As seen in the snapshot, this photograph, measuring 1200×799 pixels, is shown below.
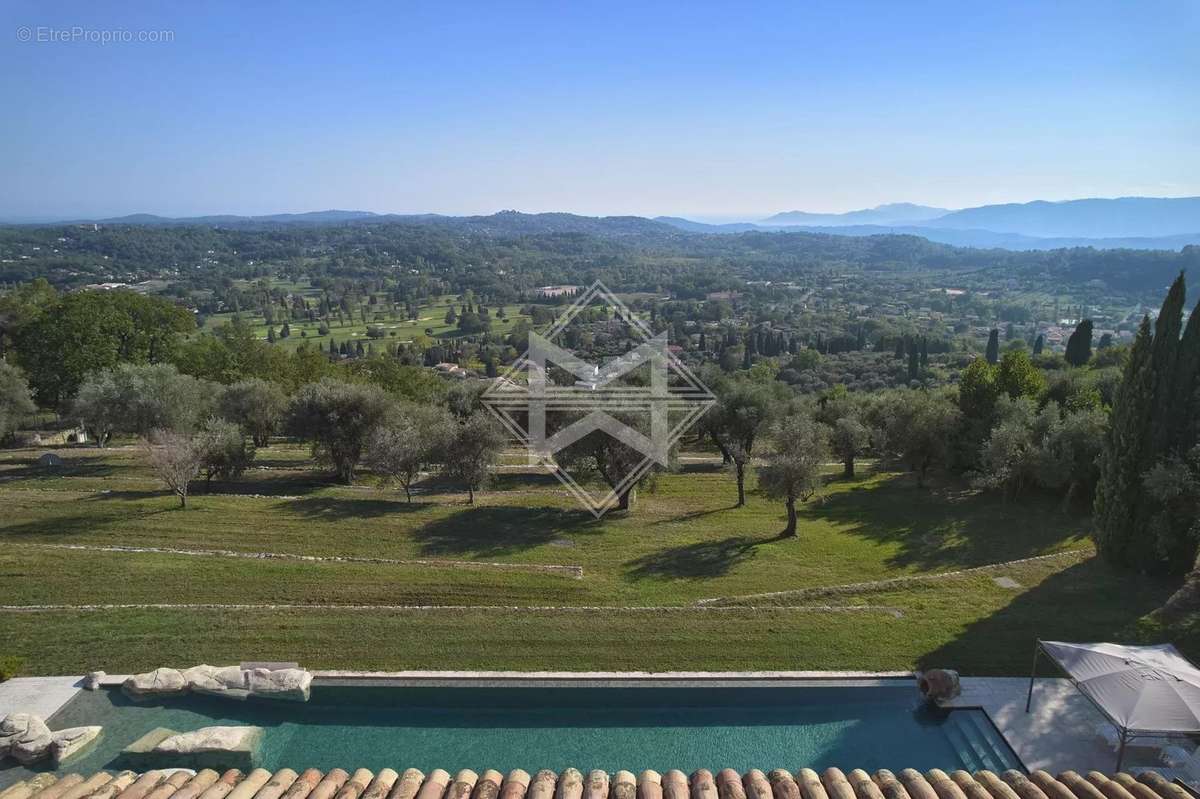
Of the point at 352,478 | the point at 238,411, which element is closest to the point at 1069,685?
the point at 352,478

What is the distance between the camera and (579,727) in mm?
11234

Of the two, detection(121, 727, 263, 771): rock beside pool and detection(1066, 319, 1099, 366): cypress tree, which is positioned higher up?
detection(1066, 319, 1099, 366): cypress tree

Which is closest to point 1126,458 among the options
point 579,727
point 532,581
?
point 579,727

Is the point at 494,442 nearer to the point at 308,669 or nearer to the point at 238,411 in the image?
the point at 308,669

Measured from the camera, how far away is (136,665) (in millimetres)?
12672

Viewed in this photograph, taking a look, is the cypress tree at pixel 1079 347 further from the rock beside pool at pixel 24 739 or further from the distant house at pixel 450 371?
the rock beside pool at pixel 24 739

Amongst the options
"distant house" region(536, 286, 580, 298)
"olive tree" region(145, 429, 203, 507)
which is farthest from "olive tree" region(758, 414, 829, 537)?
"distant house" region(536, 286, 580, 298)

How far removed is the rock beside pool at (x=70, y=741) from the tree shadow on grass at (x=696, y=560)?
11585 mm

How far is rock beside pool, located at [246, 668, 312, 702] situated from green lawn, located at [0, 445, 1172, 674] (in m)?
0.83

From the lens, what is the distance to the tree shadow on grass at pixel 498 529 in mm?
19703

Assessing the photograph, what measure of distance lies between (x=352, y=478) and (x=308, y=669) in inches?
624

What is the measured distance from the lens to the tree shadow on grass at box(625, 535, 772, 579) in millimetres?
18062

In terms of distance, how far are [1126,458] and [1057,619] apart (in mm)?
4956

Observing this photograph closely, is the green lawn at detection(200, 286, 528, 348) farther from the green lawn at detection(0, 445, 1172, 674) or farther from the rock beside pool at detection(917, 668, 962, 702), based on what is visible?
the rock beside pool at detection(917, 668, 962, 702)
